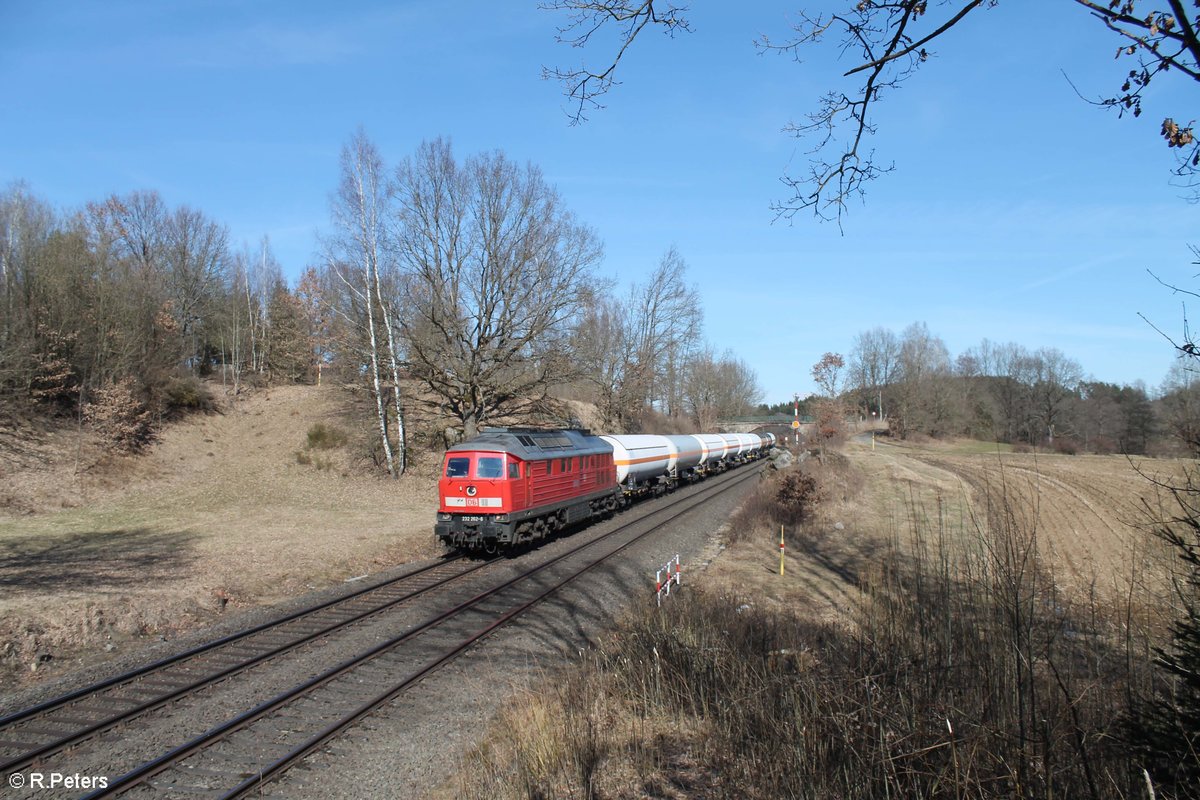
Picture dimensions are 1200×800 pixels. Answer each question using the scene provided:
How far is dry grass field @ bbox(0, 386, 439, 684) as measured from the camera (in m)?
10.2

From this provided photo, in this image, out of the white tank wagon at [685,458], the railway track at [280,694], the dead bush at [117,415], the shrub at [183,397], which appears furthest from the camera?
the shrub at [183,397]

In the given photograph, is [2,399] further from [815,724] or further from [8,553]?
[815,724]

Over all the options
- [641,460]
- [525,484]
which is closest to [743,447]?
[641,460]

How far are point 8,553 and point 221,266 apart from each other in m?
37.7

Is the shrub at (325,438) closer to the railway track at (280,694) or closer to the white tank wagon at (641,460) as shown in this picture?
the white tank wagon at (641,460)

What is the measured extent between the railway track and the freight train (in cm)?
250

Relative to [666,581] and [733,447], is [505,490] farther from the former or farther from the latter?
[733,447]

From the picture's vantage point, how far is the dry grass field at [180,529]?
10234mm

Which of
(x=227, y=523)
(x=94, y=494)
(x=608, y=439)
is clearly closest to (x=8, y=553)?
(x=227, y=523)

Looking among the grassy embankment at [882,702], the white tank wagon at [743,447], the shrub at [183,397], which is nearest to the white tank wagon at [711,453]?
the white tank wagon at [743,447]

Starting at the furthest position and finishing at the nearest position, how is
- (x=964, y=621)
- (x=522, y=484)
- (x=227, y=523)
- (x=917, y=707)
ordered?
(x=227, y=523)
(x=522, y=484)
(x=964, y=621)
(x=917, y=707)

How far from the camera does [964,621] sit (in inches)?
199

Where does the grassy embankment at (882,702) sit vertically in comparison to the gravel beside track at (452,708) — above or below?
above

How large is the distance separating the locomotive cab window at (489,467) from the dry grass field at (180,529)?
3044mm
